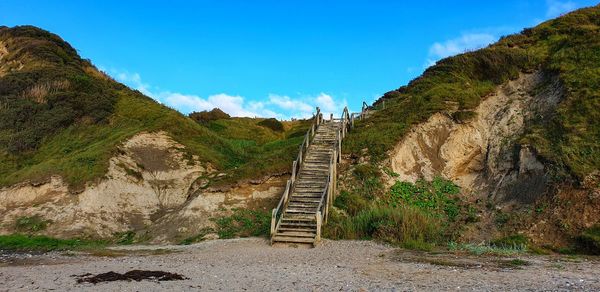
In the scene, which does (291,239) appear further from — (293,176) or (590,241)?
(590,241)

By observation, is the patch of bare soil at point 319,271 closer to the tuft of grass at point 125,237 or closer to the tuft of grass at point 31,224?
the tuft of grass at point 125,237

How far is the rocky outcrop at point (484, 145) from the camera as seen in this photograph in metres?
21.2

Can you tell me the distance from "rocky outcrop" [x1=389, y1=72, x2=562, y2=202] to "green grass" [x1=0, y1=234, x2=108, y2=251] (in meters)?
14.6

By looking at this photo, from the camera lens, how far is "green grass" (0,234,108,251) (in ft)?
61.9

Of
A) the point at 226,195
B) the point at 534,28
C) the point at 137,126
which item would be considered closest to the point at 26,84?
the point at 137,126

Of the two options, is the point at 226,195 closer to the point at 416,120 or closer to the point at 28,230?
the point at 28,230

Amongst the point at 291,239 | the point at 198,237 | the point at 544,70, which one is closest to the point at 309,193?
the point at 291,239

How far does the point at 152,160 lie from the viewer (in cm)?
2923

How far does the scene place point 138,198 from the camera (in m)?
26.1

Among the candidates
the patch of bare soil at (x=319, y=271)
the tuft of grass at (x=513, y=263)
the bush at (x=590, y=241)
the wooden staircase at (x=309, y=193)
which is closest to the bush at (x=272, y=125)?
the wooden staircase at (x=309, y=193)

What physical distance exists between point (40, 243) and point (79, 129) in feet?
48.1

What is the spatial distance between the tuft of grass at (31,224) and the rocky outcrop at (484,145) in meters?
17.2

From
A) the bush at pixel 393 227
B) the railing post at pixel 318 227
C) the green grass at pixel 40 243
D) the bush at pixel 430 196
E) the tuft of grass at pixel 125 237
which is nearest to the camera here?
the bush at pixel 393 227

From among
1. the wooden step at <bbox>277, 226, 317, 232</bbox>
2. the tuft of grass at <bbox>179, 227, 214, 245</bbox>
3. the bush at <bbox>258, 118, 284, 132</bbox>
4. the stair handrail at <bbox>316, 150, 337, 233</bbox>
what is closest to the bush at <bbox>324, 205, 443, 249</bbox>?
the stair handrail at <bbox>316, 150, 337, 233</bbox>
